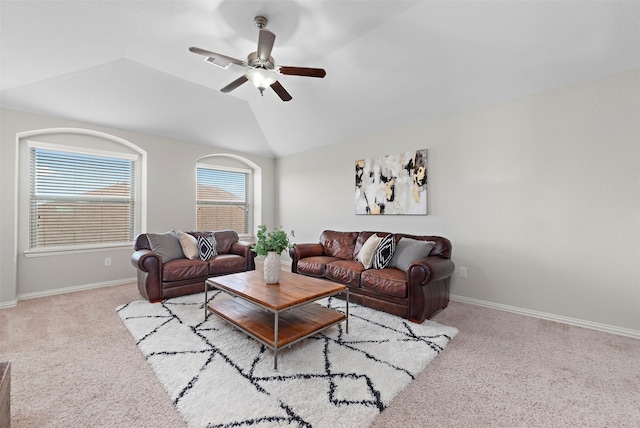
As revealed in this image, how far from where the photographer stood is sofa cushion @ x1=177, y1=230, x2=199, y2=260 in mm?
3741

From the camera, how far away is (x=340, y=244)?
163 inches

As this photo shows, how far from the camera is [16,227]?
3.41 metres

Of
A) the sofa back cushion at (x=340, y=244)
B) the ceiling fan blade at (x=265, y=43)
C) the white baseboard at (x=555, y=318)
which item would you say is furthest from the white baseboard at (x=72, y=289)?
the white baseboard at (x=555, y=318)

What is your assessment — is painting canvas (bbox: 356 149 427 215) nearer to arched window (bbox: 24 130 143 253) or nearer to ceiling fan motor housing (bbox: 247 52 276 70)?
ceiling fan motor housing (bbox: 247 52 276 70)

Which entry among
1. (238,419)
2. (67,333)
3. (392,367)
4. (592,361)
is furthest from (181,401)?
(592,361)

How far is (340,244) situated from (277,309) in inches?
89.7

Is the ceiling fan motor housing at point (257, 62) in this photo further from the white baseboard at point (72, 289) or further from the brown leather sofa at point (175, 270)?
the white baseboard at point (72, 289)

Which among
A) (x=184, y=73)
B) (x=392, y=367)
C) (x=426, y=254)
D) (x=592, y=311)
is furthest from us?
(x=184, y=73)

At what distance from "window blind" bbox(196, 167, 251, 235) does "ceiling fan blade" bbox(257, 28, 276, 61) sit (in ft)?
11.7

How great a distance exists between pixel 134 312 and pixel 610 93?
532 centimetres

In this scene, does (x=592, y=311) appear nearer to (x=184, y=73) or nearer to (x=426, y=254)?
(x=426, y=254)

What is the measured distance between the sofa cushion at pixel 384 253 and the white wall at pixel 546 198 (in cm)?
68

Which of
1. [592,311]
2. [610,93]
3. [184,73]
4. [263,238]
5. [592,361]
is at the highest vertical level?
[184,73]

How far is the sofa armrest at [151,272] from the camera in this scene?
10.5 feet
